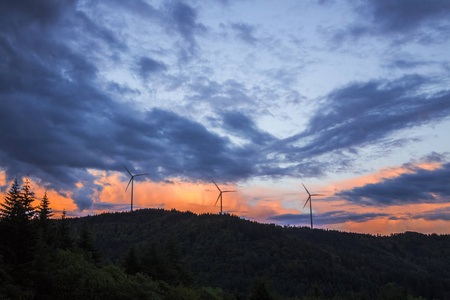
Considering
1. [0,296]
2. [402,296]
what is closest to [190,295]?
[0,296]

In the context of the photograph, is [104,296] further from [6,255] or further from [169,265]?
[169,265]

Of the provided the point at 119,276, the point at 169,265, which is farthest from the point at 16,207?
the point at 169,265

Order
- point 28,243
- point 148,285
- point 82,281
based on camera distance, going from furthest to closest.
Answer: point 148,285 → point 28,243 → point 82,281

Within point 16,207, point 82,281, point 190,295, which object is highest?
point 16,207

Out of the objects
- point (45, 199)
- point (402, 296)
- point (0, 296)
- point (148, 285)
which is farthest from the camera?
point (402, 296)

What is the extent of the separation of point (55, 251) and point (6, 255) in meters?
7.22

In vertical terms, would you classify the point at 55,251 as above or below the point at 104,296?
above

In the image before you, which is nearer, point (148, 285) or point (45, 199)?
point (148, 285)

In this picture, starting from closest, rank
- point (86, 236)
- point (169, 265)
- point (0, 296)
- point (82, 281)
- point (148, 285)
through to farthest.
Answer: point (0, 296)
point (82, 281)
point (148, 285)
point (86, 236)
point (169, 265)

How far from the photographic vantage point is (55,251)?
6688cm

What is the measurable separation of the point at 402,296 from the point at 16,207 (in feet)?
508

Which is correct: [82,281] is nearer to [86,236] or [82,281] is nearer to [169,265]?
[86,236]

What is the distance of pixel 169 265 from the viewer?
118 meters

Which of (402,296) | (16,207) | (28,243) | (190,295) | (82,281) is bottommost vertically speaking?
(402,296)
